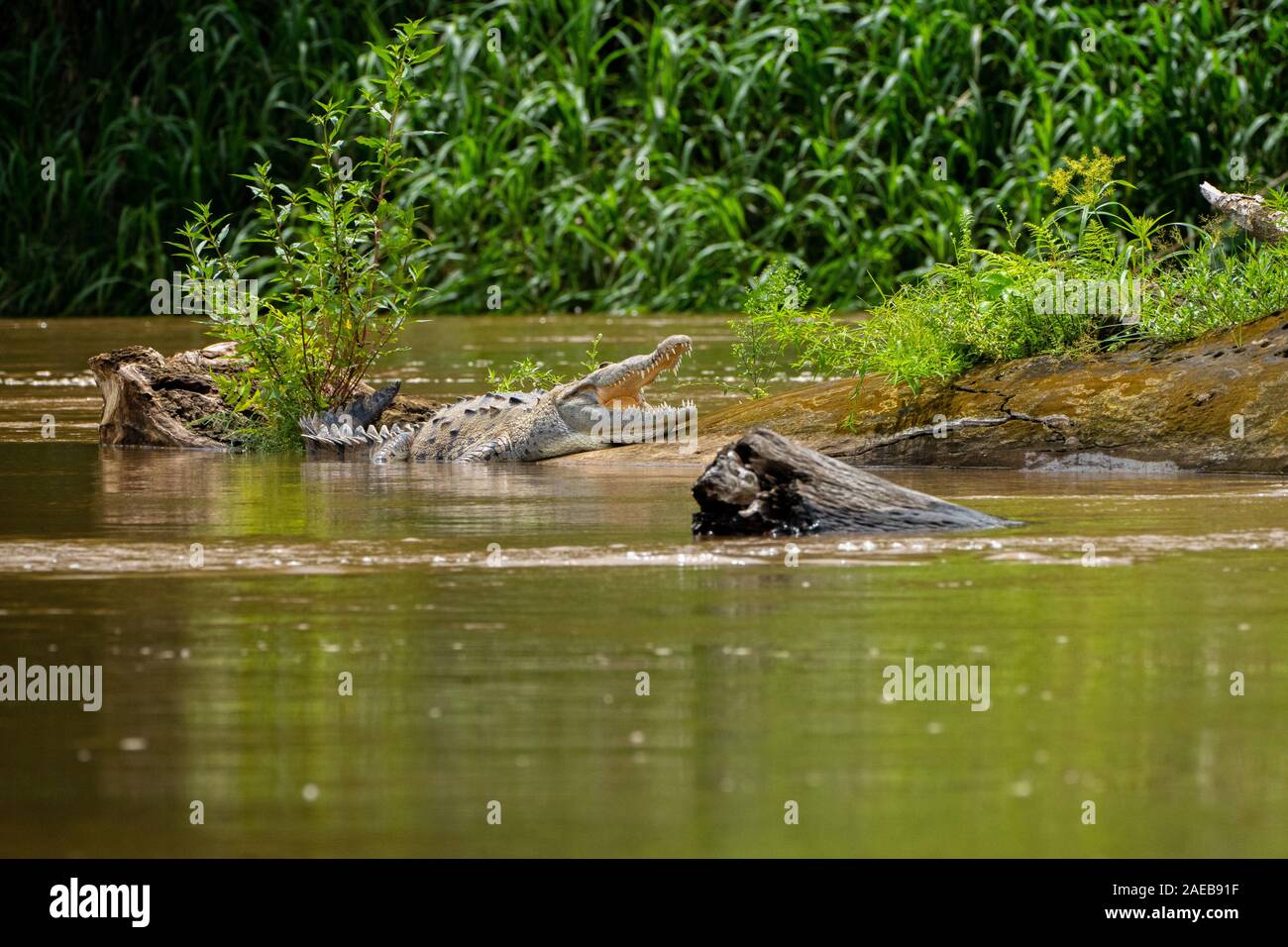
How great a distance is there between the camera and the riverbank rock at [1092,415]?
10.5 metres

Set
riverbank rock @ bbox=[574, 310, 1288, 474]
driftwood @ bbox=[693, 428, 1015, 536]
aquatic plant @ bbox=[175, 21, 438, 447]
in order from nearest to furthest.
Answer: driftwood @ bbox=[693, 428, 1015, 536] → riverbank rock @ bbox=[574, 310, 1288, 474] → aquatic plant @ bbox=[175, 21, 438, 447]

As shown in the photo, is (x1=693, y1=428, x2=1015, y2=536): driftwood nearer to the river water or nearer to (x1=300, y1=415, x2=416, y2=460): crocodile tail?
the river water

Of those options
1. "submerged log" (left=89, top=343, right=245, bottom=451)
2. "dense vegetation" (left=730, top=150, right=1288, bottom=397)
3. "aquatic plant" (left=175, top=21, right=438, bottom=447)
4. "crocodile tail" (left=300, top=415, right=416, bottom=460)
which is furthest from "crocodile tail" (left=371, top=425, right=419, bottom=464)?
"dense vegetation" (left=730, top=150, right=1288, bottom=397)

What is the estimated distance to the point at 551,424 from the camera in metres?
12.4

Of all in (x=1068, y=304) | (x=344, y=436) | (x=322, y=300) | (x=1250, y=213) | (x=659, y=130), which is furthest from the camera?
(x=659, y=130)

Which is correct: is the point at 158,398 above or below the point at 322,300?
below

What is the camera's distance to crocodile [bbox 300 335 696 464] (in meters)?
12.3

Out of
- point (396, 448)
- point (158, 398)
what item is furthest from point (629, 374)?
point (158, 398)

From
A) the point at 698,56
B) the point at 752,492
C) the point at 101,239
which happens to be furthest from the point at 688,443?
the point at 101,239

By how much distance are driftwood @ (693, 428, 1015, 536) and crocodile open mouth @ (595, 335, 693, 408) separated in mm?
3905

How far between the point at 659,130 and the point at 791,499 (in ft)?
58.7

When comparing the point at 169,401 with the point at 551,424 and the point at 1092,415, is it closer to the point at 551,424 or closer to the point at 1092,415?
the point at 551,424

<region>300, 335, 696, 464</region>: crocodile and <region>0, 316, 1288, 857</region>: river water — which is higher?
<region>300, 335, 696, 464</region>: crocodile

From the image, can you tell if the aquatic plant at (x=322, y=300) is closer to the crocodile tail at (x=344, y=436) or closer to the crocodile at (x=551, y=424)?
the crocodile tail at (x=344, y=436)
